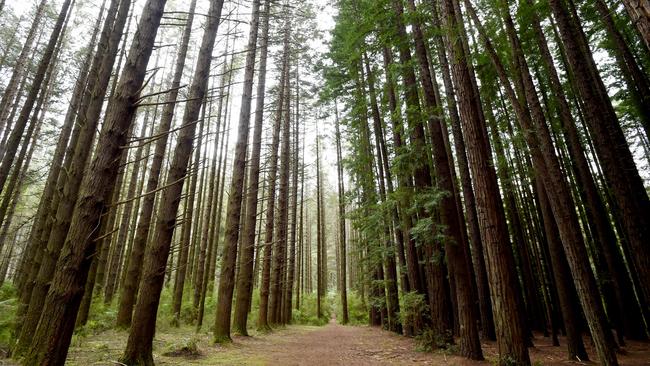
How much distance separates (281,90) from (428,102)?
864 centimetres

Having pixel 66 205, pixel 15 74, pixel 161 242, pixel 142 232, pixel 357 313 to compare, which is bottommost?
pixel 357 313

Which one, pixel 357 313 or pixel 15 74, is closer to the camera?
pixel 15 74

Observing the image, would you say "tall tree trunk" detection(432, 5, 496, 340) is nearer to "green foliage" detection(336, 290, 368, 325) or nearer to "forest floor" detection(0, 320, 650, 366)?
"forest floor" detection(0, 320, 650, 366)

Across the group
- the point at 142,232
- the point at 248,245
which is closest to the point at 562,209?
the point at 248,245

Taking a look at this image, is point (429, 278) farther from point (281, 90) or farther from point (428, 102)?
point (281, 90)

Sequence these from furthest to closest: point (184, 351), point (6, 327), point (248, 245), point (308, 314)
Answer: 1. point (308, 314)
2. point (248, 245)
3. point (6, 327)
4. point (184, 351)

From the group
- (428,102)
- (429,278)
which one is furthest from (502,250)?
(428,102)

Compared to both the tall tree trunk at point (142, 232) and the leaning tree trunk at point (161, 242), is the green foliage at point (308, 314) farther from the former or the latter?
the leaning tree trunk at point (161, 242)

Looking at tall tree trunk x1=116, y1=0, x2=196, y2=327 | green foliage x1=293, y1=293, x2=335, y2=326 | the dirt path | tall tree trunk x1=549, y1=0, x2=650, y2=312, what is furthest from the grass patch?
green foliage x1=293, y1=293, x2=335, y2=326

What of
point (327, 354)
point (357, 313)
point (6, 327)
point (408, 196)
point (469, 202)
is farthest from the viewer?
point (357, 313)

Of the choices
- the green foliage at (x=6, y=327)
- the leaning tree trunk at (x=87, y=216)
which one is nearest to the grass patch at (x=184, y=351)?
the green foliage at (x=6, y=327)

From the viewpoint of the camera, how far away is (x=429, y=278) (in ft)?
27.0

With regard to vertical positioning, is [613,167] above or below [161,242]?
above

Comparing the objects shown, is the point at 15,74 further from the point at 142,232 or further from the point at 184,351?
the point at 184,351
